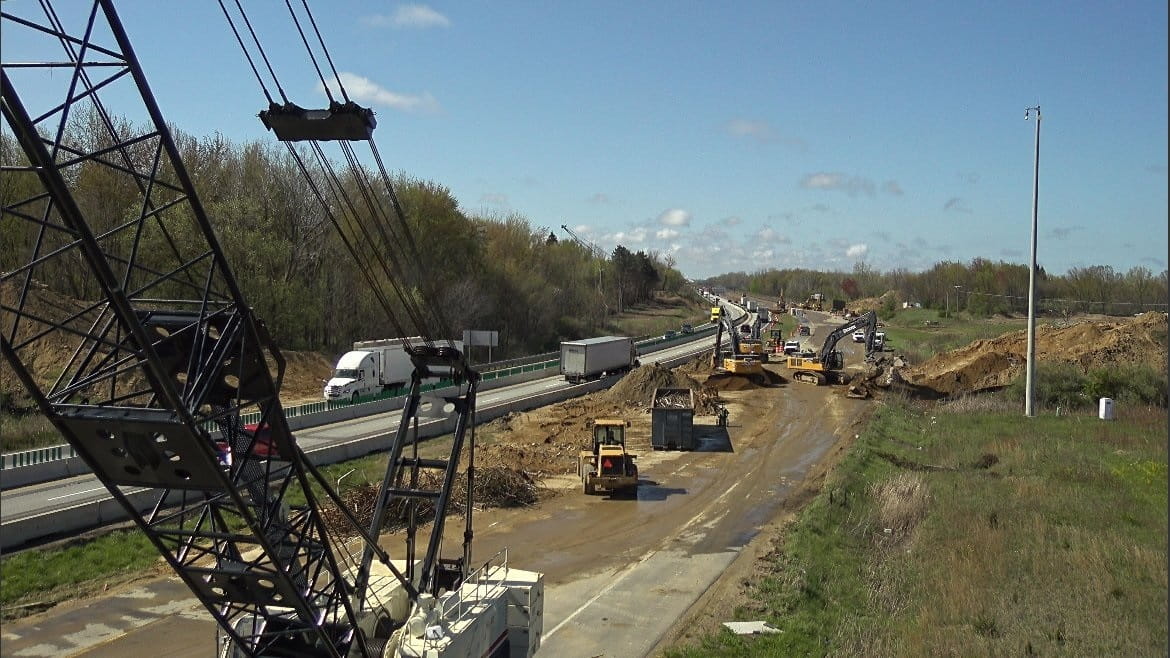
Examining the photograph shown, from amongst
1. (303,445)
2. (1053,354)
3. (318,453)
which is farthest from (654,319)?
(318,453)

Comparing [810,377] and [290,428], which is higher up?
[290,428]

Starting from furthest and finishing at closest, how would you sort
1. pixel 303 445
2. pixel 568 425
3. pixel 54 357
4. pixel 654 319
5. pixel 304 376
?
pixel 654 319 → pixel 304 376 → pixel 54 357 → pixel 568 425 → pixel 303 445

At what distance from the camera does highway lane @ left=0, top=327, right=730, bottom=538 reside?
26969 mm

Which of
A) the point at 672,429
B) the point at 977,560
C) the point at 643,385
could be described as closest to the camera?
the point at 977,560

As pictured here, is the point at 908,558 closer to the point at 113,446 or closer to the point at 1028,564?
the point at 1028,564

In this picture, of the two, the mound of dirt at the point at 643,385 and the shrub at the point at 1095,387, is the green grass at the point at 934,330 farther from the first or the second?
the mound of dirt at the point at 643,385

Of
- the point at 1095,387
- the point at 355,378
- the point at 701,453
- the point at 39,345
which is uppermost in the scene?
the point at 39,345

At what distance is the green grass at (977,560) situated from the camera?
17.9 meters

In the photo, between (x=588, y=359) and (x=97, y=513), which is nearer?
(x=97, y=513)

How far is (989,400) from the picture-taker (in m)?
57.1

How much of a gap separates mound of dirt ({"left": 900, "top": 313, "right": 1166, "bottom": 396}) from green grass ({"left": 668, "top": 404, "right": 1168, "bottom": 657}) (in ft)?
77.9

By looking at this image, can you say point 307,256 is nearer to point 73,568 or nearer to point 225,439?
point 73,568

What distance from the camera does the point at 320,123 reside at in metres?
12.4

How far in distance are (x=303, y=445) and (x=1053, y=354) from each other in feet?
180
